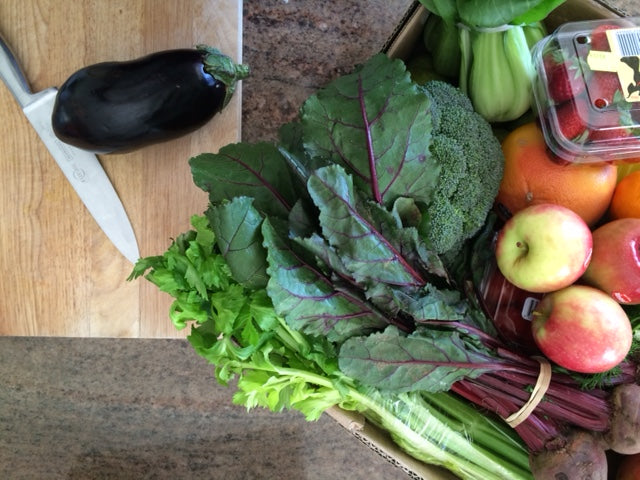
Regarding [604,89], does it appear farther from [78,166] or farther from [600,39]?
[78,166]

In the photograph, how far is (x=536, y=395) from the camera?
716 mm

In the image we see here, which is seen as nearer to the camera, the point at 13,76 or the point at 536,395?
the point at 536,395

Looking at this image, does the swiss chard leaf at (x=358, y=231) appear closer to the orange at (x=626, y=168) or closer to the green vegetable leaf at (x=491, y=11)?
the green vegetable leaf at (x=491, y=11)

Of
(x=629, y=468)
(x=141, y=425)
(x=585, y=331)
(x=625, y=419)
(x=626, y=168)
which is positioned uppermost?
(x=626, y=168)

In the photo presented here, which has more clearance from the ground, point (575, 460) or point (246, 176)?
point (246, 176)

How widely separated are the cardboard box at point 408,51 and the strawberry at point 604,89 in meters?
0.16

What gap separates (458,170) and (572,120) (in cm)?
16

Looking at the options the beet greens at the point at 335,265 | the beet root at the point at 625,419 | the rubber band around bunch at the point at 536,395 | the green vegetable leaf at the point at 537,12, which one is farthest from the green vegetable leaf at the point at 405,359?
the green vegetable leaf at the point at 537,12

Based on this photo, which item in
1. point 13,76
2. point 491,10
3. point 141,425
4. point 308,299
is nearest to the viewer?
point 308,299

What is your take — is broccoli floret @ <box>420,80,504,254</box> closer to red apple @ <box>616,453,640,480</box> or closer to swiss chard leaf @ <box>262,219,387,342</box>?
swiss chard leaf @ <box>262,219,387,342</box>

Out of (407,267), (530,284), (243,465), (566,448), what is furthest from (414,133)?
(243,465)

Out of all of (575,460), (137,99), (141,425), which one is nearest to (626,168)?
(575,460)

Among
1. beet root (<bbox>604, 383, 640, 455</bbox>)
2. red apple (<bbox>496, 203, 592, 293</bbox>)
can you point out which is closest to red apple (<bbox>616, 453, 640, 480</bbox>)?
beet root (<bbox>604, 383, 640, 455</bbox>)

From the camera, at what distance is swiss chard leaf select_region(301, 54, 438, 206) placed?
0.64m
